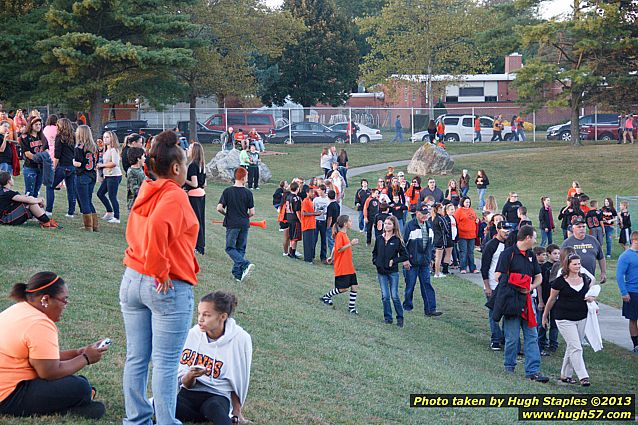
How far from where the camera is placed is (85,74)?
34.6 m

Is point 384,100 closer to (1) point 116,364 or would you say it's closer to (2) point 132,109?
(2) point 132,109

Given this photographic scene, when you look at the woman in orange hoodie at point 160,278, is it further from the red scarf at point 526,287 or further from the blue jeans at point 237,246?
the blue jeans at point 237,246

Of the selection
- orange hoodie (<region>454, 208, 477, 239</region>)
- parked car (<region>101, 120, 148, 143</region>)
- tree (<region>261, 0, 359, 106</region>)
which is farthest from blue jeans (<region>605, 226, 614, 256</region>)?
tree (<region>261, 0, 359, 106</region>)

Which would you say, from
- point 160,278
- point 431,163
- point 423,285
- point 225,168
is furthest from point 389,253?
point 431,163

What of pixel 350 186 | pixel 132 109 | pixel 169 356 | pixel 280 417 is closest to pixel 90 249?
pixel 280 417

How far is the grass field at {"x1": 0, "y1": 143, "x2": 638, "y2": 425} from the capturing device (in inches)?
287

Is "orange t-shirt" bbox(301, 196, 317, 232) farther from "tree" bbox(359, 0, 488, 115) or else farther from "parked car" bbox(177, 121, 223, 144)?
"tree" bbox(359, 0, 488, 115)

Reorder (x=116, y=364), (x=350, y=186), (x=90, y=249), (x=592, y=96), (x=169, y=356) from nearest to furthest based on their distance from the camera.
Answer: (x=169, y=356) → (x=116, y=364) → (x=90, y=249) → (x=350, y=186) → (x=592, y=96)

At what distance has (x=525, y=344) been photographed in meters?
10.6

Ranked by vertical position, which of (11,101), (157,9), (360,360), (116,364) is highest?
(157,9)

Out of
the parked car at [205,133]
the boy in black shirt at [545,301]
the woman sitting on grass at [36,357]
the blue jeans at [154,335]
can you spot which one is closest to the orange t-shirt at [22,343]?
the woman sitting on grass at [36,357]

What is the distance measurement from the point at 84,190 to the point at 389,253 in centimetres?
525

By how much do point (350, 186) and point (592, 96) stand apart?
16.3 m

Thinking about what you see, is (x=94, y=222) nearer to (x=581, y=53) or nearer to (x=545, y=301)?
(x=545, y=301)
